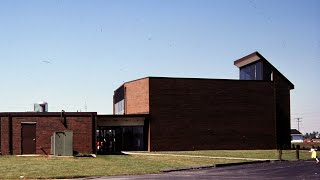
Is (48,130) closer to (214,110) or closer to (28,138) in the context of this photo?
(28,138)

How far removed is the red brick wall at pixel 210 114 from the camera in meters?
48.5

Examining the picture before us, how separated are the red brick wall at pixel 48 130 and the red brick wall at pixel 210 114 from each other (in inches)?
402

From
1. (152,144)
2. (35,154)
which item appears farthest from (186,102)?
(35,154)

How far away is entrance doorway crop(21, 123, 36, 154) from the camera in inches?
1519

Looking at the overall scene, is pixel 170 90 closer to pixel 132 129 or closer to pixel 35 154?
pixel 132 129

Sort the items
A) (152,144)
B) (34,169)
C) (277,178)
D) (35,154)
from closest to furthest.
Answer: (277,178) → (34,169) → (35,154) → (152,144)

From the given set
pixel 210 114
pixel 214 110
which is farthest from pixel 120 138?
pixel 214 110

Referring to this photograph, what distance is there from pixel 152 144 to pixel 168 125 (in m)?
2.63

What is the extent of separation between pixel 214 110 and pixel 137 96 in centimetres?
848

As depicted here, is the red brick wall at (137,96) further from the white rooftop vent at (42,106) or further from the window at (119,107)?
the white rooftop vent at (42,106)

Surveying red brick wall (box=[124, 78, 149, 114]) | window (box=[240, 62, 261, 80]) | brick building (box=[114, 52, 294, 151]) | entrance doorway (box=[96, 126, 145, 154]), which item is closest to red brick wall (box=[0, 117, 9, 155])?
entrance doorway (box=[96, 126, 145, 154])

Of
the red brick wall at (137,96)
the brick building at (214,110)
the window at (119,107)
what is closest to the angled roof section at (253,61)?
the brick building at (214,110)

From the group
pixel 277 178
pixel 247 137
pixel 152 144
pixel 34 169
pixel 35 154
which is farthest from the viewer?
pixel 247 137

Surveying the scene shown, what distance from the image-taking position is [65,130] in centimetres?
3869
